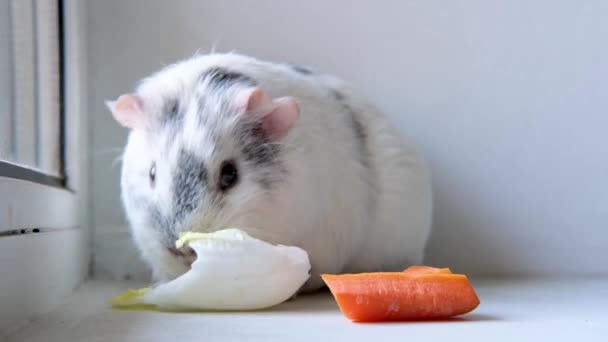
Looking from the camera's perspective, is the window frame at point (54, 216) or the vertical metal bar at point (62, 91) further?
the vertical metal bar at point (62, 91)

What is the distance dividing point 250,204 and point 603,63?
167cm

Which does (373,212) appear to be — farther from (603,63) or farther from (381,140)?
(603,63)

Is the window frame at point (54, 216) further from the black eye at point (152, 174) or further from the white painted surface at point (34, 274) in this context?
the black eye at point (152, 174)

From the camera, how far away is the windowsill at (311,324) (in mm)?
1386

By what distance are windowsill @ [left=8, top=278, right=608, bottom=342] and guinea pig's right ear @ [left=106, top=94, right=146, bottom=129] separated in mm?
467

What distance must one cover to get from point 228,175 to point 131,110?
32 centimetres

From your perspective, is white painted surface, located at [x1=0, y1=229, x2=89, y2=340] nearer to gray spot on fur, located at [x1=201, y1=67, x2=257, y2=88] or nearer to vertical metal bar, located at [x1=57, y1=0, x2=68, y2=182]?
vertical metal bar, located at [x1=57, y1=0, x2=68, y2=182]

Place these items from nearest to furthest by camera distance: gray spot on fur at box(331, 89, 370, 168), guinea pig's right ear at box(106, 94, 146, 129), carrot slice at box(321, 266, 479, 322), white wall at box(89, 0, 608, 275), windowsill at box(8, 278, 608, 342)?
windowsill at box(8, 278, 608, 342) → carrot slice at box(321, 266, 479, 322) → guinea pig's right ear at box(106, 94, 146, 129) → gray spot on fur at box(331, 89, 370, 168) → white wall at box(89, 0, 608, 275)

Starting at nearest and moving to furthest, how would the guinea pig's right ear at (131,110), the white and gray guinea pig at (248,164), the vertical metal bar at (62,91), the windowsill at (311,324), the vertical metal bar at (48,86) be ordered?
the windowsill at (311,324), the white and gray guinea pig at (248,164), the guinea pig's right ear at (131,110), the vertical metal bar at (48,86), the vertical metal bar at (62,91)

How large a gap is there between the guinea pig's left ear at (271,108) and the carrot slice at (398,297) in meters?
0.48

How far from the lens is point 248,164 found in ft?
6.32

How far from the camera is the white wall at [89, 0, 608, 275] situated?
2865 mm

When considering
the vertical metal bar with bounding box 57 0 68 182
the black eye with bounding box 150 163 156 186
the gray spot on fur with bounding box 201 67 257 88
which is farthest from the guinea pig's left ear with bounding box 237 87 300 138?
the vertical metal bar with bounding box 57 0 68 182

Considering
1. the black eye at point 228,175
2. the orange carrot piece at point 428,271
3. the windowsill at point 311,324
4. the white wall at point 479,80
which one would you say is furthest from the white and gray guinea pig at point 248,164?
the white wall at point 479,80
